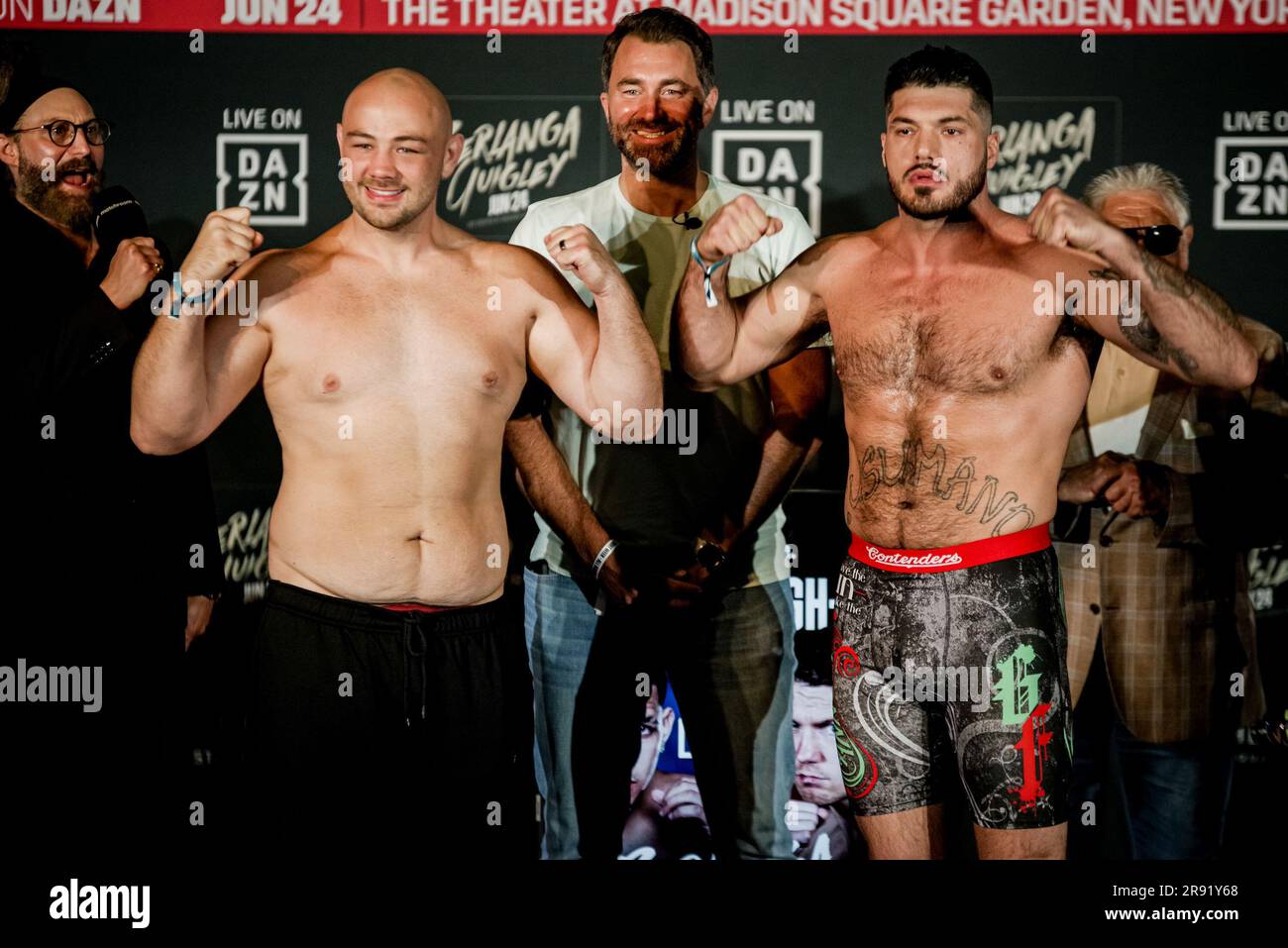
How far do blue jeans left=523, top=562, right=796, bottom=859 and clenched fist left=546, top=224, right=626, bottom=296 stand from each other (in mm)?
832

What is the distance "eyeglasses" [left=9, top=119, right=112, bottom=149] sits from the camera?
323 centimetres

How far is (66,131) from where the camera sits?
3.25m

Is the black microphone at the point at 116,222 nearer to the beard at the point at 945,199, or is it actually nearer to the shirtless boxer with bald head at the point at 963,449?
the shirtless boxer with bald head at the point at 963,449

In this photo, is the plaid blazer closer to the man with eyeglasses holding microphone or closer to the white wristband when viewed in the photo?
the white wristband

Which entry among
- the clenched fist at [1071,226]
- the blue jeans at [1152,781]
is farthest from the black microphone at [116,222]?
the blue jeans at [1152,781]

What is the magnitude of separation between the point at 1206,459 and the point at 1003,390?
0.87 metres

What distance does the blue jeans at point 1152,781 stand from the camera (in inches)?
127

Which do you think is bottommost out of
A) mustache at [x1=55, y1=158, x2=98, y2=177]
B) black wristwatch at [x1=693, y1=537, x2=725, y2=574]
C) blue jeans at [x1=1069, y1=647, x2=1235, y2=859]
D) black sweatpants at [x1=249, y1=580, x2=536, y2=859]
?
blue jeans at [x1=1069, y1=647, x2=1235, y2=859]

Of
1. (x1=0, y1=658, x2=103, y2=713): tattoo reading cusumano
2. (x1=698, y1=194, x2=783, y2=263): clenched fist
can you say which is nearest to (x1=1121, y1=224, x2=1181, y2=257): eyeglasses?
(x1=698, y1=194, x2=783, y2=263): clenched fist

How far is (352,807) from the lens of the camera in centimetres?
273

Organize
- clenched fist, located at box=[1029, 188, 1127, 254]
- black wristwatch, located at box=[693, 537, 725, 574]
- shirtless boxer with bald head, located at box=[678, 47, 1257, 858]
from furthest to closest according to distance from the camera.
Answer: black wristwatch, located at box=[693, 537, 725, 574] → shirtless boxer with bald head, located at box=[678, 47, 1257, 858] → clenched fist, located at box=[1029, 188, 1127, 254]

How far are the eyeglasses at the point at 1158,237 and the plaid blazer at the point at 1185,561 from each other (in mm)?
274
